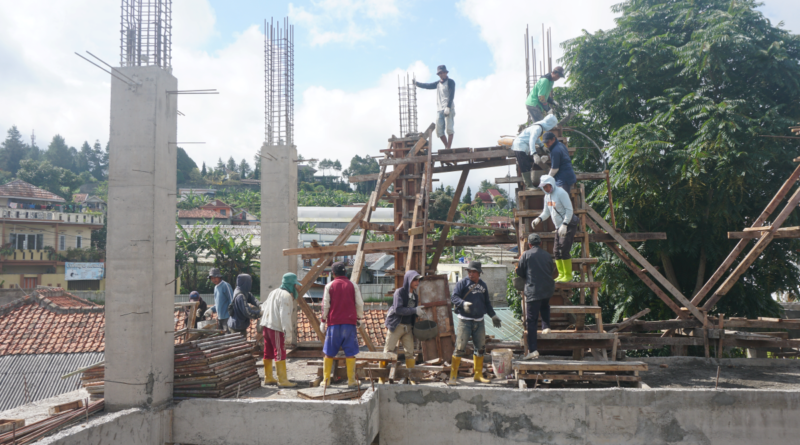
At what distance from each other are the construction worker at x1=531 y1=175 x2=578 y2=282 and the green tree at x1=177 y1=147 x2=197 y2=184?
9961 cm

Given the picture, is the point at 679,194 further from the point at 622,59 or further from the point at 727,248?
the point at 622,59

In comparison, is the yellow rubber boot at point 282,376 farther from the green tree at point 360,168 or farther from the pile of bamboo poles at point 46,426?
the green tree at point 360,168

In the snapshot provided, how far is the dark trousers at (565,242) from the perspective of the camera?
8.13m

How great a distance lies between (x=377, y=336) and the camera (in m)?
15.3

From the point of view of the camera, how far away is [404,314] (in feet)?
24.9

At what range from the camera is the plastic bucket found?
7.87 metres

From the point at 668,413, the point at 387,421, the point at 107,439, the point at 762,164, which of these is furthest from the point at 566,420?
the point at 762,164

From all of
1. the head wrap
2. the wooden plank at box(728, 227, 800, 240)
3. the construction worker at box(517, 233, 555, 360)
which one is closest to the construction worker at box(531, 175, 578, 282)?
the construction worker at box(517, 233, 555, 360)

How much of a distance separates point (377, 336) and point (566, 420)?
9.01 metres

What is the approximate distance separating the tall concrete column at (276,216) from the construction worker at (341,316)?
4.71 m

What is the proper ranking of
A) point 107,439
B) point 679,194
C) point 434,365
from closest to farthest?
point 107,439, point 434,365, point 679,194

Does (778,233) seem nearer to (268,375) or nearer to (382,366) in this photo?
(382,366)

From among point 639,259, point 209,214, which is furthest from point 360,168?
point 639,259

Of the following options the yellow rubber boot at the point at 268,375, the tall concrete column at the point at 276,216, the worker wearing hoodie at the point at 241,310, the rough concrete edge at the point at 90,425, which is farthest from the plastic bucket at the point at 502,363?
the tall concrete column at the point at 276,216
